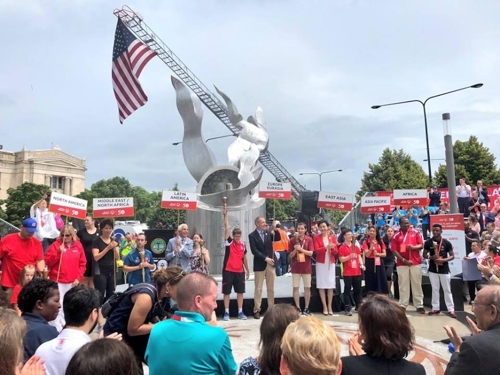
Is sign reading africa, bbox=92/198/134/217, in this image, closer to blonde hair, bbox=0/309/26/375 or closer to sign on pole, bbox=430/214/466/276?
sign on pole, bbox=430/214/466/276

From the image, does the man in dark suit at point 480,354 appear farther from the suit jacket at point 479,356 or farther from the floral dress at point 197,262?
the floral dress at point 197,262

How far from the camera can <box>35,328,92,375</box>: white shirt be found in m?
2.57

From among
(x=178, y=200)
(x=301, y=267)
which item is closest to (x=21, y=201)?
(x=178, y=200)

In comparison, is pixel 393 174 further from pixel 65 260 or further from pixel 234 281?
pixel 65 260

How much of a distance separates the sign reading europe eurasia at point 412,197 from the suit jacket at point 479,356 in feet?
39.2

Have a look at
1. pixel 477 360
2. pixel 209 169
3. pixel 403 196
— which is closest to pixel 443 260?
pixel 403 196

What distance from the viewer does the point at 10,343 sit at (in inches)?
77.4

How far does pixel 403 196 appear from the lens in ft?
46.5

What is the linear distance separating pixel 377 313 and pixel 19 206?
6191 cm

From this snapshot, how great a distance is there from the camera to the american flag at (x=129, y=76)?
14.3m

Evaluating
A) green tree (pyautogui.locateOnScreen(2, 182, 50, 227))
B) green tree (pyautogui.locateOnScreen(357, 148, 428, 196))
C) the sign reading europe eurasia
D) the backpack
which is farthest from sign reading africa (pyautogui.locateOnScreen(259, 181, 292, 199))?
green tree (pyautogui.locateOnScreen(2, 182, 50, 227))

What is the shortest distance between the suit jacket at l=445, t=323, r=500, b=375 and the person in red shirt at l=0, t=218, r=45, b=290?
19.3 feet

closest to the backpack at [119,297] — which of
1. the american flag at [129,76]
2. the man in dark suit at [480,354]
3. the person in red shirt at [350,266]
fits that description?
the man in dark suit at [480,354]

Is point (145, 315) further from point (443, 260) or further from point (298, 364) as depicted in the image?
point (443, 260)
